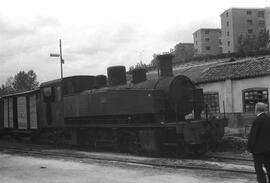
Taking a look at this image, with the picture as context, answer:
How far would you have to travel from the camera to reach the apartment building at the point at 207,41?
10361 cm

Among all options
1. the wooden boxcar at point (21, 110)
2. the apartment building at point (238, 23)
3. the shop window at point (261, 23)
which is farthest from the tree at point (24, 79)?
the wooden boxcar at point (21, 110)

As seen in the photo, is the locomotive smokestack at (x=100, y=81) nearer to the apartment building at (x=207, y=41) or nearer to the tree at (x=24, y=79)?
the tree at (x=24, y=79)

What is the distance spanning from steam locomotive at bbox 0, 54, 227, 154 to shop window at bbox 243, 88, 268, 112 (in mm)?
7352

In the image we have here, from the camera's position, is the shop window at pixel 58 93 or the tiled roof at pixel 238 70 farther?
the tiled roof at pixel 238 70

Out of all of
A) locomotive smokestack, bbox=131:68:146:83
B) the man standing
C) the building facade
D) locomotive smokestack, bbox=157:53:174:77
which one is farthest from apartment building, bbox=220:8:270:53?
the man standing

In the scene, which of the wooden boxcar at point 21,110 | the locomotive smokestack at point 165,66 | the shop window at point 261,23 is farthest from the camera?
the shop window at point 261,23

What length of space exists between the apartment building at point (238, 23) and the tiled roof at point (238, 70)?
209 feet

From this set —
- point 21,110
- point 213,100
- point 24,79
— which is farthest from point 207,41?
point 21,110

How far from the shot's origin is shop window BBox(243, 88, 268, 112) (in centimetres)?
2100

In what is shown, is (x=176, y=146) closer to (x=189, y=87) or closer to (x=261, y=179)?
(x=189, y=87)

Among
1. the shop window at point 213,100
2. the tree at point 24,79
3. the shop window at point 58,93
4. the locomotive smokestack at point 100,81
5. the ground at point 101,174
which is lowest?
the ground at point 101,174

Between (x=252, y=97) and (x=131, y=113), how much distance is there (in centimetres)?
893

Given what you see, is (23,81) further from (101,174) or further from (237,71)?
(101,174)

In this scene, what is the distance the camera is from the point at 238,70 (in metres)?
22.4
